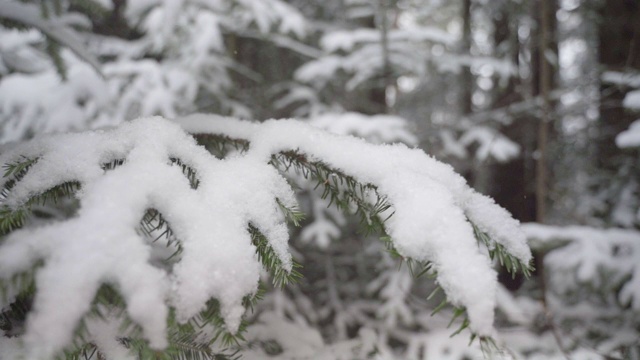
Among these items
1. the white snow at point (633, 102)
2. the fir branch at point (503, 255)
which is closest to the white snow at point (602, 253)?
the white snow at point (633, 102)

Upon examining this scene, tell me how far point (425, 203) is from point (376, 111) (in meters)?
3.64

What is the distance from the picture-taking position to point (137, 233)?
81 cm

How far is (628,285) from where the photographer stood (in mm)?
2457

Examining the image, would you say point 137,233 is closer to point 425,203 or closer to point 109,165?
point 109,165

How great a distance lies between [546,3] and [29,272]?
3241 millimetres

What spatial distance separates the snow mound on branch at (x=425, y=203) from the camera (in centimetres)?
74

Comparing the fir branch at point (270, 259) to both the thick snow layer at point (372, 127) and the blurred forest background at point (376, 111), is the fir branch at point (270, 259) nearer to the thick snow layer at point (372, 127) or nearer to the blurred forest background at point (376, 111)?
the blurred forest background at point (376, 111)

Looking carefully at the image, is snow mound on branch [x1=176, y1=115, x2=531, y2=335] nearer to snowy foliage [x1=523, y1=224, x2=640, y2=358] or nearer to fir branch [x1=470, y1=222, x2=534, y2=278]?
fir branch [x1=470, y1=222, x2=534, y2=278]

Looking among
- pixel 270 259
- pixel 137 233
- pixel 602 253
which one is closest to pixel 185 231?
pixel 137 233

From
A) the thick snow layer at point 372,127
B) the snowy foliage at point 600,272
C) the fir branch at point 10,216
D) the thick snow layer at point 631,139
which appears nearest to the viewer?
the fir branch at point 10,216

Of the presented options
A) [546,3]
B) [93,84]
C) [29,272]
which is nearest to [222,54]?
[93,84]

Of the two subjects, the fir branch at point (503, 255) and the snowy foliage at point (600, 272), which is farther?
the snowy foliage at point (600, 272)

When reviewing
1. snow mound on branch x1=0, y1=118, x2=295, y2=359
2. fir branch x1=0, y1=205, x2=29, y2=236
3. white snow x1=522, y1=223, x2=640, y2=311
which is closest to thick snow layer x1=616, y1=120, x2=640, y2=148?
white snow x1=522, y1=223, x2=640, y2=311

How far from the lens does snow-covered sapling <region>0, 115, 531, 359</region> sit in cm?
69
